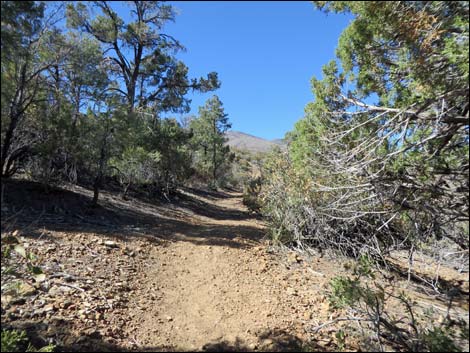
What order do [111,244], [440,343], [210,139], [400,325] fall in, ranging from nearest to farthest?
[440,343] → [400,325] → [111,244] → [210,139]

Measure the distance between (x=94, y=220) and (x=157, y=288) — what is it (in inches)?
137

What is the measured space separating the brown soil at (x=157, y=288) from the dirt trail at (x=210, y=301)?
0.02m

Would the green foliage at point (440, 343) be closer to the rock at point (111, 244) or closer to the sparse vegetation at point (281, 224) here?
the sparse vegetation at point (281, 224)

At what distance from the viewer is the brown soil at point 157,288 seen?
3.25m

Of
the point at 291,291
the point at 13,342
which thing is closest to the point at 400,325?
the point at 291,291

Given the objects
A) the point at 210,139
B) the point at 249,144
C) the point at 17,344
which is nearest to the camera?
the point at 17,344

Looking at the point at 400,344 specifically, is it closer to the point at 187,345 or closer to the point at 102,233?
the point at 187,345

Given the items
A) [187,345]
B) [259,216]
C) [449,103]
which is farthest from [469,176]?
[259,216]

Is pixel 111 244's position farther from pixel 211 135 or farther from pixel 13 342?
pixel 211 135

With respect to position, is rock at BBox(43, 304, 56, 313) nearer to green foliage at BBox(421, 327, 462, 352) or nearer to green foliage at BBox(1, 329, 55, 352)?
green foliage at BBox(1, 329, 55, 352)

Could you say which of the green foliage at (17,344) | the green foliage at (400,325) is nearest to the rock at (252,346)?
the green foliage at (400,325)

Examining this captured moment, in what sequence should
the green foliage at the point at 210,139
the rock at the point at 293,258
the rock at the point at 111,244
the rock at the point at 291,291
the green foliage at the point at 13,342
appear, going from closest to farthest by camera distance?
1. the green foliage at the point at 13,342
2. the rock at the point at 291,291
3. the rock at the point at 111,244
4. the rock at the point at 293,258
5. the green foliage at the point at 210,139

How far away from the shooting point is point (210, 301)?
4.28 metres

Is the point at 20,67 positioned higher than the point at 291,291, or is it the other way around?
the point at 20,67
